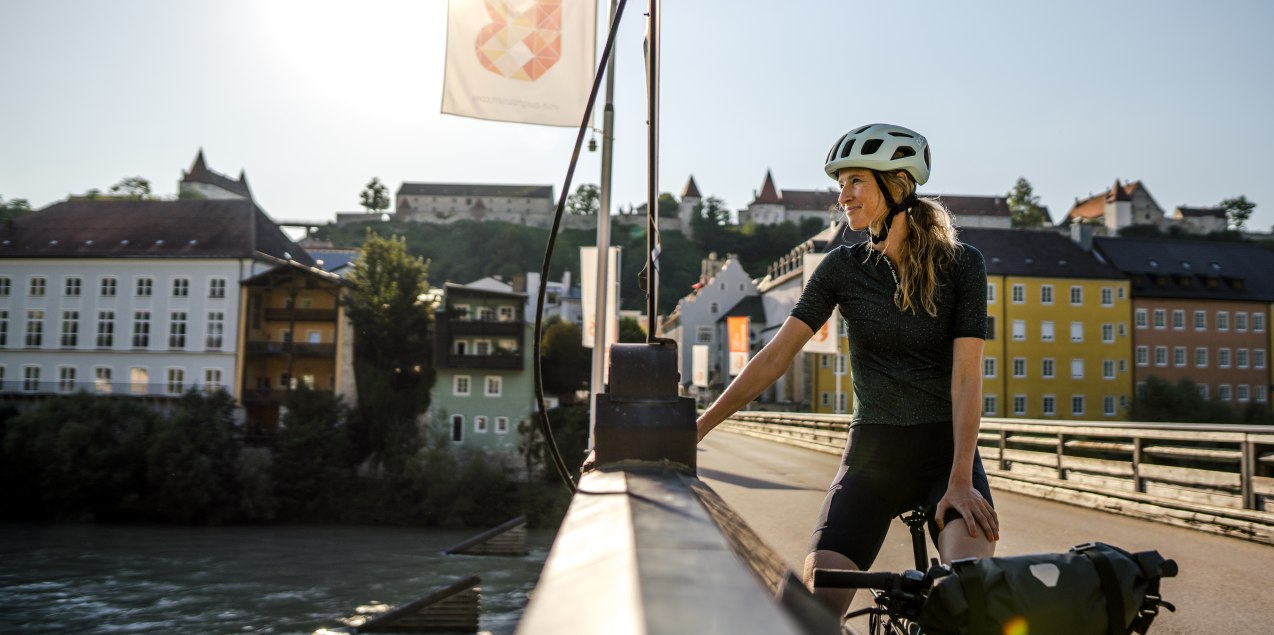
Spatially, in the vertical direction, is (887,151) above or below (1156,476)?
above

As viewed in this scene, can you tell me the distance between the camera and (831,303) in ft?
9.60

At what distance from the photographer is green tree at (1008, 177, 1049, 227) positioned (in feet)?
398

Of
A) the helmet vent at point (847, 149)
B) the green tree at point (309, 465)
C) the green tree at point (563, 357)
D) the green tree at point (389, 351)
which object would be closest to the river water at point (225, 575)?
the green tree at point (309, 465)

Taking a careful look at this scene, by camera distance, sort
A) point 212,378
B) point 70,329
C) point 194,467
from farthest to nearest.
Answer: point 70,329
point 212,378
point 194,467

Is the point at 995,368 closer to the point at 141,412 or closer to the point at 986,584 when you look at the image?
the point at 141,412

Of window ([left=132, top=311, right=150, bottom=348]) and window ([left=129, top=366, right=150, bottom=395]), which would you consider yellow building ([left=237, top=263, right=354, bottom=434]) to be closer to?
window ([left=129, top=366, right=150, bottom=395])

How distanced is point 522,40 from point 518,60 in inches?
8.5

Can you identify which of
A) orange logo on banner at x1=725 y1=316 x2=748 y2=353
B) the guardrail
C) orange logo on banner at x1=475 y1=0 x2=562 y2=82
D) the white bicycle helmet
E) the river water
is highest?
orange logo on banner at x1=475 y1=0 x2=562 y2=82

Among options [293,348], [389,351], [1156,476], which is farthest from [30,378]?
[1156,476]

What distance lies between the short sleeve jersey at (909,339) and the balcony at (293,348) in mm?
64626

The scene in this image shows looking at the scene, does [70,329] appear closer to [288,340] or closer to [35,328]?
[35,328]

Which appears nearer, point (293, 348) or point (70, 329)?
point (293, 348)

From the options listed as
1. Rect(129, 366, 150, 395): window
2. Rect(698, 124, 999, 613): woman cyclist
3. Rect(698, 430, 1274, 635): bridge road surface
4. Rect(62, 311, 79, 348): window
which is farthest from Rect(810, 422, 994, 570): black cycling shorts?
Rect(62, 311, 79, 348): window

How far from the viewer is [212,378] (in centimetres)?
6334
